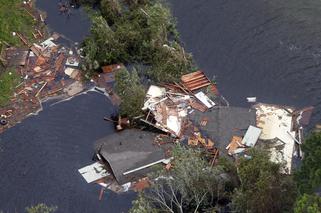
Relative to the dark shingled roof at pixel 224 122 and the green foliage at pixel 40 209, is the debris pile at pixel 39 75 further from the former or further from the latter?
the dark shingled roof at pixel 224 122

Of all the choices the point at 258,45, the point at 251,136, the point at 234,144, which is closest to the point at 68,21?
the point at 258,45

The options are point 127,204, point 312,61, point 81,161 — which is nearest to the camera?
point 127,204

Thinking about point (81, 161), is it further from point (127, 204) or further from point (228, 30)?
point (228, 30)

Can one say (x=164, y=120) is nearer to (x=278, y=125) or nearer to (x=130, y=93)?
(x=130, y=93)

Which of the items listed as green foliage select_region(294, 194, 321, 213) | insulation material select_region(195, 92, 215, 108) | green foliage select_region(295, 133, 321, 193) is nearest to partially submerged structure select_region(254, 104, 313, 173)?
insulation material select_region(195, 92, 215, 108)

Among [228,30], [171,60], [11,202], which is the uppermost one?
[228,30]

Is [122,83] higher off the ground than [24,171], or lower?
higher

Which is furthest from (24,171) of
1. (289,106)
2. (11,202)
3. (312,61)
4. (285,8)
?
(285,8)
